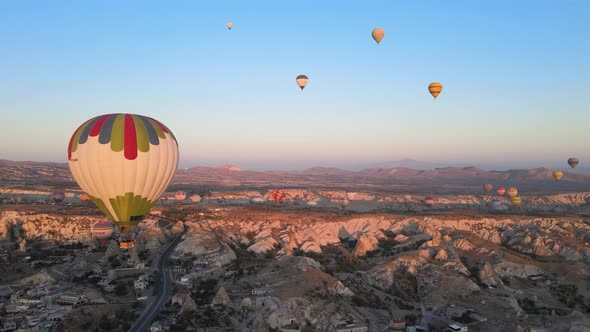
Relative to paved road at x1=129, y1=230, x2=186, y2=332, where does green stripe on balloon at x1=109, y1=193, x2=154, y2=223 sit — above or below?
above

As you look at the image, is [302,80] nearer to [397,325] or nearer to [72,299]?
[397,325]

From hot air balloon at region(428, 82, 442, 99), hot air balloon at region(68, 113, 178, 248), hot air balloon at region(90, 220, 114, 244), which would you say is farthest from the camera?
hot air balloon at region(90, 220, 114, 244)

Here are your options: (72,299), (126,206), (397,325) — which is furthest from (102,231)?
(397,325)

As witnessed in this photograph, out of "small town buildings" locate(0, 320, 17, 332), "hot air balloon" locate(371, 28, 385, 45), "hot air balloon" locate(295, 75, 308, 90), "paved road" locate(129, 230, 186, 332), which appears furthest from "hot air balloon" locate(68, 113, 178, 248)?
"hot air balloon" locate(371, 28, 385, 45)

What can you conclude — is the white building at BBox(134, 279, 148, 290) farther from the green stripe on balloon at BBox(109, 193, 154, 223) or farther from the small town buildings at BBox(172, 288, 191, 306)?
the green stripe on balloon at BBox(109, 193, 154, 223)

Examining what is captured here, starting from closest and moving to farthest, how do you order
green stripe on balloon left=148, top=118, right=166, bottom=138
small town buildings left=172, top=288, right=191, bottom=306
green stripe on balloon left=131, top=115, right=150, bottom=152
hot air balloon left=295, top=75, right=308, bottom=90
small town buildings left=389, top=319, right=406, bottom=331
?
green stripe on balloon left=131, top=115, right=150, bottom=152, small town buildings left=389, top=319, right=406, bottom=331, green stripe on balloon left=148, top=118, right=166, bottom=138, small town buildings left=172, top=288, right=191, bottom=306, hot air balloon left=295, top=75, right=308, bottom=90

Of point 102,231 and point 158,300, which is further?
point 102,231

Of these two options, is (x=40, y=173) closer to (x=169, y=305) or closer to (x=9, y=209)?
(x=9, y=209)

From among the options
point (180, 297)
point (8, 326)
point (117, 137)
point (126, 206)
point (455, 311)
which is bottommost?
point (455, 311)
